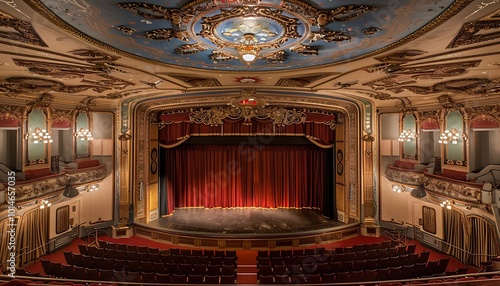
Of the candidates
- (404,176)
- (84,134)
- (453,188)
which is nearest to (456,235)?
(453,188)

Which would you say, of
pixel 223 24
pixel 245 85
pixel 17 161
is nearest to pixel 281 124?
pixel 245 85

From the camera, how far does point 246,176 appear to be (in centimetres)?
1841

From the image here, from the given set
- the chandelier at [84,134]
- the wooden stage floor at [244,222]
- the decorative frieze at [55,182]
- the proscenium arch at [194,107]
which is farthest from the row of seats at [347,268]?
the chandelier at [84,134]

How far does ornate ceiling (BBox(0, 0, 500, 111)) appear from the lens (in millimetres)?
4395

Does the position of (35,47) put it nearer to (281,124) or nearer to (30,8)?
(30,8)

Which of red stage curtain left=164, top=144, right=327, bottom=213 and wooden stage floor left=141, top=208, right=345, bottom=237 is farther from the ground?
red stage curtain left=164, top=144, right=327, bottom=213

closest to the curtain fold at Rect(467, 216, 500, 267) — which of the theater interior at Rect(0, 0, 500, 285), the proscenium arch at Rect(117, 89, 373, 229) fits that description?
the theater interior at Rect(0, 0, 500, 285)

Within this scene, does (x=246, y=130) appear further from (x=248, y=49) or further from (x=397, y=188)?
(x=248, y=49)

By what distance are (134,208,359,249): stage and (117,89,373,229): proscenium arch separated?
1.03m

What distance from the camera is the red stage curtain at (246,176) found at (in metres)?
18.0

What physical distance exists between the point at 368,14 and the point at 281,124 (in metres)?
10.1

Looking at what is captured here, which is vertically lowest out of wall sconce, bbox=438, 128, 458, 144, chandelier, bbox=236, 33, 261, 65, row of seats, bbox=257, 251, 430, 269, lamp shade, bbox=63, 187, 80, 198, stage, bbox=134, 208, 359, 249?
stage, bbox=134, 208, 359, 249

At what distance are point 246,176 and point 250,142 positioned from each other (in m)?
2.18

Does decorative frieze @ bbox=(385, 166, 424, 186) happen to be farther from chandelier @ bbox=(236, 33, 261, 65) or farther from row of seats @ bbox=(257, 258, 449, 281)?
chandelier @ bbox=(236, 33, 261, 65)
